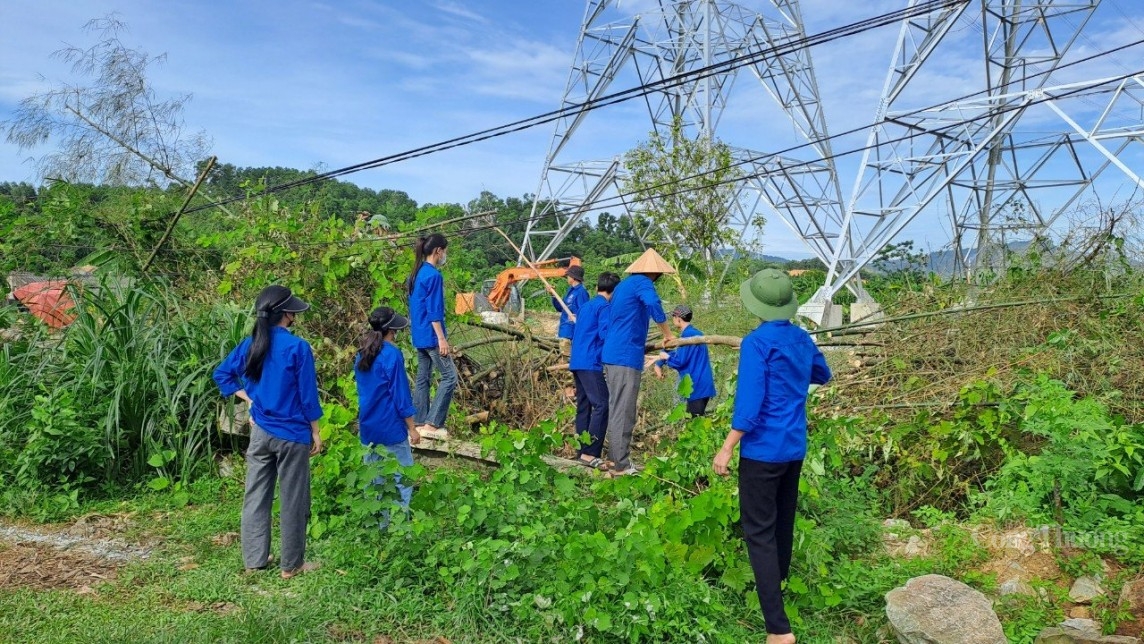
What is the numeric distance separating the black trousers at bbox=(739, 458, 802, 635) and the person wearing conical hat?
255 centimetres

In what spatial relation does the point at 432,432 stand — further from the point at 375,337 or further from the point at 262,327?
the point at 262,327

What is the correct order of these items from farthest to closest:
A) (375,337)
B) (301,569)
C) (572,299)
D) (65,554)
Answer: (572,299) → (65,554) → (375,337) → (301,569)

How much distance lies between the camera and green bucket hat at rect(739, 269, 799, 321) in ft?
13.2

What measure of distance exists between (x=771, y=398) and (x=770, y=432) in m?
0.15

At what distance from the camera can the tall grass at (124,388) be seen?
A: 6.55 m

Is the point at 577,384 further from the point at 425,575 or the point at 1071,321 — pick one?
the point at 1071,321

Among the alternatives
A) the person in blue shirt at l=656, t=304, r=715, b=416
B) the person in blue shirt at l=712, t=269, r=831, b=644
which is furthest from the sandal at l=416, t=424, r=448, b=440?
the person in blue shirt at l=712, t=269, r=831, b=644

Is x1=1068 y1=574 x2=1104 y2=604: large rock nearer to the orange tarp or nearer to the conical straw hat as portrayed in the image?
the conical straw hat

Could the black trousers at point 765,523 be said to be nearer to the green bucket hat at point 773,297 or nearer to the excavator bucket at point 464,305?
the green bucket hat at point 773,297

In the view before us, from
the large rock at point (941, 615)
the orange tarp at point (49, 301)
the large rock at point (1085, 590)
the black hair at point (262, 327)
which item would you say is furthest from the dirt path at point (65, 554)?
the large rock at point (1085, 590)

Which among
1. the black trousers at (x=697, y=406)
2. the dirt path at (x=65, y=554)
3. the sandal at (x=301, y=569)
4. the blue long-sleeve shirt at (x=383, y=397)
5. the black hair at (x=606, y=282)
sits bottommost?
the dirt path at (x=65, y=554)

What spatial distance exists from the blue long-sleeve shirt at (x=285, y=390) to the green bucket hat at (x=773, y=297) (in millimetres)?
2370

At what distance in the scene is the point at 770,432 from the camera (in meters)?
3.85

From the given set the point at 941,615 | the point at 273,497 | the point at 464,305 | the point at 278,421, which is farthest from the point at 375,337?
the point at 464,305
